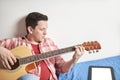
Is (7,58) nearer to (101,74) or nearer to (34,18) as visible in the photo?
(34,18)

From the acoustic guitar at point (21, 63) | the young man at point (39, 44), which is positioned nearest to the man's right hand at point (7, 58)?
the acoustic guitar at point (21, 63)

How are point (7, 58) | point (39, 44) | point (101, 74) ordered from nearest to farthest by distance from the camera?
1. point (7, 58)
2. point (101, 74)
3. point (39, 44)

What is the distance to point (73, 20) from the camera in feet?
5.21

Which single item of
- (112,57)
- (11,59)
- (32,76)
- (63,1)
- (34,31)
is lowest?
(112,57)

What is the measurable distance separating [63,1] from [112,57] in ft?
2.50

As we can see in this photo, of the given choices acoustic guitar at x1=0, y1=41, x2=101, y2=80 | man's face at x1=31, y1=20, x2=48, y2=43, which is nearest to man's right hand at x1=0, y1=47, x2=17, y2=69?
acoustic guitar at x1=0, y1=41, x2=101, y2=80

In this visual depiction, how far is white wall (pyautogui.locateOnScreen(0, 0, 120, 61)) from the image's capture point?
147cm

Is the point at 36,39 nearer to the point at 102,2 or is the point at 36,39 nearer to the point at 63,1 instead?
the point at 63,1

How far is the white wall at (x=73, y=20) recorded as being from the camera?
1.47 metres

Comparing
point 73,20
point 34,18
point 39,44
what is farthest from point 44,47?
point 73,20

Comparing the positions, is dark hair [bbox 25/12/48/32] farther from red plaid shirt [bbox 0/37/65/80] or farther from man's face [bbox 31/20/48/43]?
red plaid shirt [bbox 0/37/65/80]

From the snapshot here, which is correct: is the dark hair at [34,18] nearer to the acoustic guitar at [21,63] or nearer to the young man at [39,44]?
the young man at [39,44]

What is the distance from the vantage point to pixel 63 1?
4.97 feet

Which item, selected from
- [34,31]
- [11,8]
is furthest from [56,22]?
[11,8]
